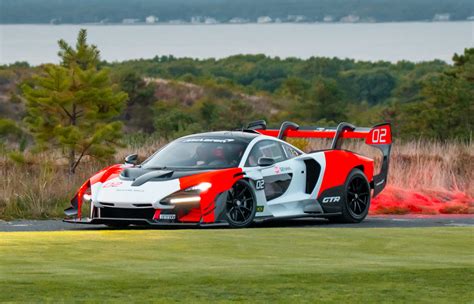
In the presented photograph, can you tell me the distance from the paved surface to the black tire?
166 mm

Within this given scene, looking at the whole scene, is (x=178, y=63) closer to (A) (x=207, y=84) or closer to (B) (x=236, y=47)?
(A) (x=207, y=84)

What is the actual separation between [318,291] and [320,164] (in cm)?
880

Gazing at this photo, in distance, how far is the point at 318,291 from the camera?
10102 millimetres

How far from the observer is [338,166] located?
19016 millimetres

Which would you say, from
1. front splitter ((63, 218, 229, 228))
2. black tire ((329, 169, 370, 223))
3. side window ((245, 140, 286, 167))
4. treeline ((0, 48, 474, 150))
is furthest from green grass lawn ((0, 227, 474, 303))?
treeline ((0, 48, 474, 150))

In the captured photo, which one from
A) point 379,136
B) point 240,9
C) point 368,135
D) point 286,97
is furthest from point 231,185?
point 240,9

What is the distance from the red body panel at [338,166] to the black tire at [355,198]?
0.32ft

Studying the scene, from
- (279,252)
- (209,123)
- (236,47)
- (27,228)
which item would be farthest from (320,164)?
(236,47)

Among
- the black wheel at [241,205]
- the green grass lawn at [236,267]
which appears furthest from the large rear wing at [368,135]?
the green grass lawn at [236,267]

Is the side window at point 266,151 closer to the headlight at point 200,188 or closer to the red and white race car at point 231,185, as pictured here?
the red and white race car at point 231,185

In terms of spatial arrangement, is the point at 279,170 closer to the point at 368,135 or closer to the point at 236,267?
the point at 368,135

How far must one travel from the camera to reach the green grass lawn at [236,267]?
9.92 meters

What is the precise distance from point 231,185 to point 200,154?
1.04m

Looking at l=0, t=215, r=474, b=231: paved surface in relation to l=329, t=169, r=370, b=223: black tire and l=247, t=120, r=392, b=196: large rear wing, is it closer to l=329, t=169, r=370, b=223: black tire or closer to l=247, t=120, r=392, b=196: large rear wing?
l=329, t=169, r=370, b=223: black tire
